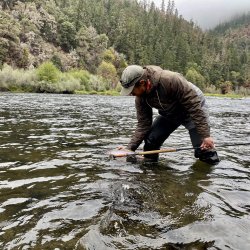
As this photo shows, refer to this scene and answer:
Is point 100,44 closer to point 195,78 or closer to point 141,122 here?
point 195,78

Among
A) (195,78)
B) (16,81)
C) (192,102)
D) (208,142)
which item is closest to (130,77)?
(192,102)

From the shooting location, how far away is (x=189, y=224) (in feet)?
13.9

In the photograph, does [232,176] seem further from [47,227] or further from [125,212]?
[47,227]

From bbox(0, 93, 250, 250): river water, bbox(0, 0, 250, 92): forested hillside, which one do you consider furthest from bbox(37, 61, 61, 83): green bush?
bbox(0, 93, 250, 250): river water

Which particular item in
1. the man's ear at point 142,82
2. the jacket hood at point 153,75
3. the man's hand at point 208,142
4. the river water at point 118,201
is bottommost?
the river water at point 118,201

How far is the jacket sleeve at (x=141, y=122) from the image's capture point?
7247mm

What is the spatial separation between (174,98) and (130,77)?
123 centimetres

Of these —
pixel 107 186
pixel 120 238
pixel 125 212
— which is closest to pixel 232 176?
pixel 107 186

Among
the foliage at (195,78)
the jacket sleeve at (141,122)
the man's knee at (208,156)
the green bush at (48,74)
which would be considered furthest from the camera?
the foliage at (195,78)

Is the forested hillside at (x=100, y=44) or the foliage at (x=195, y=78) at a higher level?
the forested hillside at (x=100, y=44)

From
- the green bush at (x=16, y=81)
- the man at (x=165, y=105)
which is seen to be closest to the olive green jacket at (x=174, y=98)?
the man at (x=165, y=105)

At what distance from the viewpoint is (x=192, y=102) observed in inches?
262

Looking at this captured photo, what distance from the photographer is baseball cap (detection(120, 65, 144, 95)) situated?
233 inches

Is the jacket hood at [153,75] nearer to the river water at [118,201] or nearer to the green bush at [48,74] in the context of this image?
the river water at [118,201]
